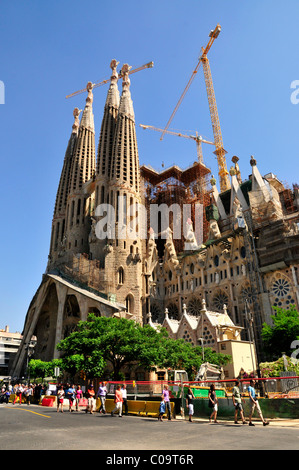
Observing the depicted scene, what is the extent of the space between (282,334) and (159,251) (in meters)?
32.9

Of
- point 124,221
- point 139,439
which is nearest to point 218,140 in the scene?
point 124,221

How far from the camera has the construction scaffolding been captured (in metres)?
62.2

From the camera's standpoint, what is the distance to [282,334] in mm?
30578

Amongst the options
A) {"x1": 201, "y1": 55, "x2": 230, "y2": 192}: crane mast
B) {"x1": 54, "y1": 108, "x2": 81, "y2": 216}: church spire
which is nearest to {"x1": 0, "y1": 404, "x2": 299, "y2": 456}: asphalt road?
{"x1": 54, "y1": 108, "x2": 81, "y2": 216}: church spire

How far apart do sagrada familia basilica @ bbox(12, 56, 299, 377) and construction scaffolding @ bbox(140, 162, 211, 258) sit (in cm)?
19

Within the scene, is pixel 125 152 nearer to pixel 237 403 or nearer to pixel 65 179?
pixel 65 179

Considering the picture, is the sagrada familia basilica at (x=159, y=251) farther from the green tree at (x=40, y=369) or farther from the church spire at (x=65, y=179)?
the green tree at (x=40, y=369)

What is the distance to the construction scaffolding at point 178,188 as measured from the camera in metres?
62.2

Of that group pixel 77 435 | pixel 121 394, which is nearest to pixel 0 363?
pixel 121 394

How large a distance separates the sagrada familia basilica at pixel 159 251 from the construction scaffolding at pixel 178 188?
19 cm

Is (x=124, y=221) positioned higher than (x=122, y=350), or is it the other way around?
(x=124, y=221)

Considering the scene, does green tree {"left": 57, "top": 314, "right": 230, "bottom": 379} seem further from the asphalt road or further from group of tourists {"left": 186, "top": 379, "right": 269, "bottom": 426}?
the asphalt road
